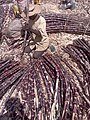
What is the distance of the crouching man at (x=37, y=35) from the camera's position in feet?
22.6

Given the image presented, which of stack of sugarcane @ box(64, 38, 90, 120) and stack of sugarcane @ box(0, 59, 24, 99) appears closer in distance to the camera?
stack of sugarcane @ box(64, 38, 90, 120)

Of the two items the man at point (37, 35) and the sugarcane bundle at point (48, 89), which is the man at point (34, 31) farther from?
the sugarcane bundle at point (48, 89)

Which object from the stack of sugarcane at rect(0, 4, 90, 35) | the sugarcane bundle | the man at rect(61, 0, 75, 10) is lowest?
the sugarcane bundle

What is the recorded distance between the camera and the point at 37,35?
23.7ft

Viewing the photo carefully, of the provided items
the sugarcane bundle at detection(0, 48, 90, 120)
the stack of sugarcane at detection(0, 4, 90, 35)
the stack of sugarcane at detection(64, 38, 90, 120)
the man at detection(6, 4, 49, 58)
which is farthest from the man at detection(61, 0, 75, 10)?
the sugarcane bundle at detection(0, 48, 90, 120)

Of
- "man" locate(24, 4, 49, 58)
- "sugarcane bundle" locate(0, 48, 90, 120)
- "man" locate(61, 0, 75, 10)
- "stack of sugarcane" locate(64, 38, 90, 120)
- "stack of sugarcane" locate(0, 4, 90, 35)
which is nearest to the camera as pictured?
"sugarcane bundle" locate(0, 48, 90, 120)

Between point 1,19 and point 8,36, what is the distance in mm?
740

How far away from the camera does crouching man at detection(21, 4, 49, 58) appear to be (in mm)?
6902

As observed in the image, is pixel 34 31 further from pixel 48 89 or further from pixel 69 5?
pixel 69 5

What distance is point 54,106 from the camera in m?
5.81

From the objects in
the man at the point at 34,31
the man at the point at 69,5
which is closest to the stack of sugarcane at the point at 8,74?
the man at the point at 34,31

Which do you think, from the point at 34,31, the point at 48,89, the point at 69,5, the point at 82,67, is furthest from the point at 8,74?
the point at 69,5

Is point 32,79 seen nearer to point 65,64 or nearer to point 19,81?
point 19,81

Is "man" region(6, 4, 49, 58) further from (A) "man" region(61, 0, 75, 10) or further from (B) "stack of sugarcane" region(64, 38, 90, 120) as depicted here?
(A) "man" region(61, 0, 75, 10)
